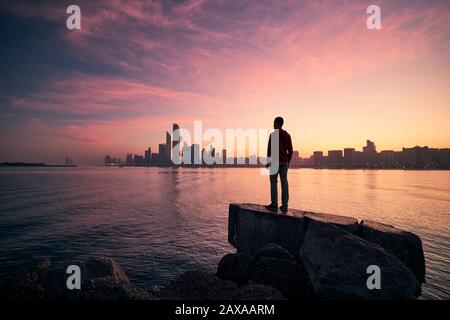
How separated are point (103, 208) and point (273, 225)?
21261 mm

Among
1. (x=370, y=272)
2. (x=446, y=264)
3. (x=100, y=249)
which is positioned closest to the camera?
(x=370, y=272)

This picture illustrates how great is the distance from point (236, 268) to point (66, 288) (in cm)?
417

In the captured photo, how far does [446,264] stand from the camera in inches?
394

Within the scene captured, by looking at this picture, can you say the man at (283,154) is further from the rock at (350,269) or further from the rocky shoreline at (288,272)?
the rock at (350,269)

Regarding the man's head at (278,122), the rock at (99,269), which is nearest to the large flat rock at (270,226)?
the man's head at (278,122)

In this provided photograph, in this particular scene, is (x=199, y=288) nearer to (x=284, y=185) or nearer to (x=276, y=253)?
(x=276, y=253)

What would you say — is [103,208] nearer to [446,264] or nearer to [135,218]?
[135,218]

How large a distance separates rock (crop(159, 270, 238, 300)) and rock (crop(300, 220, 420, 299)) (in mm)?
1945

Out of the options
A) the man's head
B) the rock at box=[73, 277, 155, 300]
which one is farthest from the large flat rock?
the rock at box=[73, 277, 155, 300]

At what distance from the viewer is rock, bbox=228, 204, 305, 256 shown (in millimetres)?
6985

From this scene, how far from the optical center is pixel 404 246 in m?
6.00

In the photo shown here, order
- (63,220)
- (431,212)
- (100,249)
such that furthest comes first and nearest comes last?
(431,212)
(63,220)
(100,249)

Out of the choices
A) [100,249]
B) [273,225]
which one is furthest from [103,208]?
[273,225]

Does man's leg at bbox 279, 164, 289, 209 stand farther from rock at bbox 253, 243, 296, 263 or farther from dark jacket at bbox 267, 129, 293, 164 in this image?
rock at bbox 253, 243, 296, 263
